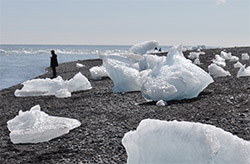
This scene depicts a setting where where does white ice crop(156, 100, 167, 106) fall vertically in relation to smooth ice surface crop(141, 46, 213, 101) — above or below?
below

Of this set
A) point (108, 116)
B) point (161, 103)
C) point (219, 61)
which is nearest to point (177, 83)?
point (161, 103)

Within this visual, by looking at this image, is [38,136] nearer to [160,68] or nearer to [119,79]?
[160,68]

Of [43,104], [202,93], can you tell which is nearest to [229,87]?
[202,93]

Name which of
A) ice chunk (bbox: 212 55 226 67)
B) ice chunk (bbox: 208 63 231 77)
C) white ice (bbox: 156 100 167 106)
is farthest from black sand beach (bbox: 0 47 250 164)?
ice chunk (bbox: 212 55 226 67)

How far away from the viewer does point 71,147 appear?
4.66m

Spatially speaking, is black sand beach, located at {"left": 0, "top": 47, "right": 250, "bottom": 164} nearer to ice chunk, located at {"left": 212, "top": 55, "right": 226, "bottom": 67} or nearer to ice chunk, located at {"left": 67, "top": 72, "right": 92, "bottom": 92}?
ice chunk, located at {"left": 67, "top": 72, "right": 92, "bottom": 92}

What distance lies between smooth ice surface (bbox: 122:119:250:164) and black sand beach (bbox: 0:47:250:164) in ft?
3.67

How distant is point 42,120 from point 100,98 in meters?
2.71

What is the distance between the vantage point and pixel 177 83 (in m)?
6.65

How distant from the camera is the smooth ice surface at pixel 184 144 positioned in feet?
8.73

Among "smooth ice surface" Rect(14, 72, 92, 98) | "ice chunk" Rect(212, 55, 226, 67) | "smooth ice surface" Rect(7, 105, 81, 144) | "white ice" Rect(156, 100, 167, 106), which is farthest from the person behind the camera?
"ice chunk" Rect(212, 55, 226, 67)

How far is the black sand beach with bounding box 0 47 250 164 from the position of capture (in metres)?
4.43

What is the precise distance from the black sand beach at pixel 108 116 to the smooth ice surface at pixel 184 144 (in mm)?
1117

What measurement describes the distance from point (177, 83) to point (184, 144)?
3.93m
